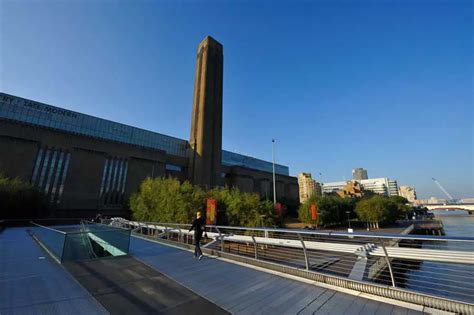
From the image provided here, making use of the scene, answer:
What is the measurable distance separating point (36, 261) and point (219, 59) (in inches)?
2681

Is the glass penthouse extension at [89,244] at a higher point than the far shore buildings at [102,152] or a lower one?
lower

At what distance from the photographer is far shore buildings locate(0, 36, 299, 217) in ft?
131

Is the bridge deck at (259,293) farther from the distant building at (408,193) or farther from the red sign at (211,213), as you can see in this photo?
the distant building at (408,193)

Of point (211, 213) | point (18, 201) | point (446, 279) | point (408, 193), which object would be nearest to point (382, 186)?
point (408, 193)

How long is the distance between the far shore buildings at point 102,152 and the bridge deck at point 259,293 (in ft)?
145

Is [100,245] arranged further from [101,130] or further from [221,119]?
[221,119]

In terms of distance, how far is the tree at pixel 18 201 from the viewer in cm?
2988

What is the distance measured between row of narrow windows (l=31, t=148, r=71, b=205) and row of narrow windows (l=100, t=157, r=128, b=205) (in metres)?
6.51

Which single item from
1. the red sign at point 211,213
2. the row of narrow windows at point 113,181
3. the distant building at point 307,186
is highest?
the distant building at point 307,186

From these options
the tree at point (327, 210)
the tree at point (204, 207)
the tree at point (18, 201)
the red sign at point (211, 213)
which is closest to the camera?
the red sign at point (211, 213)

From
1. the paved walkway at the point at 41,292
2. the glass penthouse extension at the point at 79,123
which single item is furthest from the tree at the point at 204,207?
the glass penthouse extension at the point at 79,123

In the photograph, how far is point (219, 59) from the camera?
224ft

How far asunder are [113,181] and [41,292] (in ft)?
156

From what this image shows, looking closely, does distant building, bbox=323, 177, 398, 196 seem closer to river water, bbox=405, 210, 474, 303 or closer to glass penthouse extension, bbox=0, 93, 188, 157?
glass penthouse extension, bbox=0, 93, 188, 157
